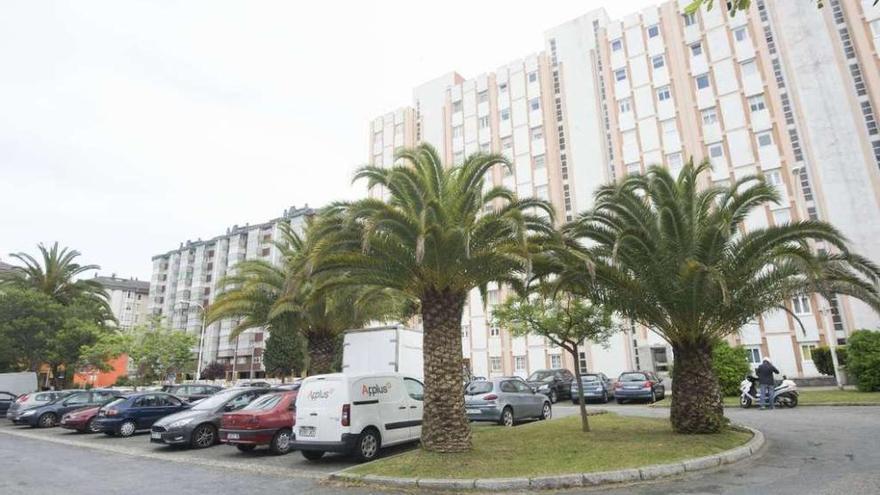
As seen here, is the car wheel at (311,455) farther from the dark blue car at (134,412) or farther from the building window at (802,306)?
the building window at (802,306)

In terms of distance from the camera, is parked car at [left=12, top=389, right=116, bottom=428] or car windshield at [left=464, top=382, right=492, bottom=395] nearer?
car windshield at [left=464, top=382, right=492, bottom=395]

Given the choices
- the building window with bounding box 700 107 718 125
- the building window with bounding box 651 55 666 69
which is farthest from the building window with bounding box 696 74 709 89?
the building window with bounding box 651 55 666 69

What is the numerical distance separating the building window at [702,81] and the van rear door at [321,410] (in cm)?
4357

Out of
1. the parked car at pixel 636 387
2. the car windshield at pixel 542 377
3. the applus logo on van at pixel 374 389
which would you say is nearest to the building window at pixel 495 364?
the car windshield at pixel 542 377

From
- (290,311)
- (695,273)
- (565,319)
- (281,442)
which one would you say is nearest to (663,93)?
(565,319)

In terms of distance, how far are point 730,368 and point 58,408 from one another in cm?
3024

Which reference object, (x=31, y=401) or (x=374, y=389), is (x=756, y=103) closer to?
(x=374, y=389)

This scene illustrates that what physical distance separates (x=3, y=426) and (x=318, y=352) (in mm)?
15370

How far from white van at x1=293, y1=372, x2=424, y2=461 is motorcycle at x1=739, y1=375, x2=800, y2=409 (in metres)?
14.3

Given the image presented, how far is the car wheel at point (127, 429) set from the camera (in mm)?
17469

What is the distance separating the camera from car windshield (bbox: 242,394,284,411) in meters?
13.0

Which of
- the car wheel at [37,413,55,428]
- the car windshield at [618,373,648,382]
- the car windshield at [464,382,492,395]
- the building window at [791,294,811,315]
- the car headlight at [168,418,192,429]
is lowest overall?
the car wheel at [37,413,55,428]

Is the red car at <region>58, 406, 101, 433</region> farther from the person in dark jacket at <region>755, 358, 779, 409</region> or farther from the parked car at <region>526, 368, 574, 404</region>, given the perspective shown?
the person in dark jacket at <region>755, 358, 779, 409</region>

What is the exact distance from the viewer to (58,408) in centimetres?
2236
